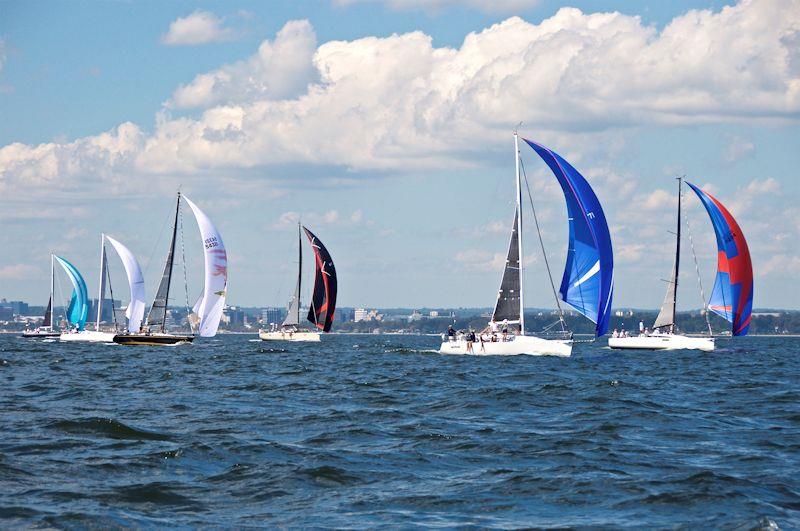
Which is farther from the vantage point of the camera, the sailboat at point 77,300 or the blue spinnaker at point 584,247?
the sailboat at point 77,300

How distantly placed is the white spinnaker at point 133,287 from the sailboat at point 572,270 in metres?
31.9

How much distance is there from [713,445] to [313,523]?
30.9ft

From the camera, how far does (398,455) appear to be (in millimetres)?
18703

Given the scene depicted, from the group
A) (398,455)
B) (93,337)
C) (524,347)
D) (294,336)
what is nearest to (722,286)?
(524,347)

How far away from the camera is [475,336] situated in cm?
5238

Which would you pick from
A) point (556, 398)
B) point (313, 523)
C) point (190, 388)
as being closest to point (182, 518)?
point (313, 523)

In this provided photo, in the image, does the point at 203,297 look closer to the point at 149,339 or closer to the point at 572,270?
the point at 149,339

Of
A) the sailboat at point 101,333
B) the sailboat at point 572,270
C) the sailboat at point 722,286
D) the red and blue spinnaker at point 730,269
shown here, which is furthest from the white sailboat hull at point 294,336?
the sailboat at point 572,270

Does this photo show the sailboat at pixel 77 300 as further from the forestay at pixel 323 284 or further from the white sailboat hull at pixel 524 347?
the white sailboat hull at pixel 524 347

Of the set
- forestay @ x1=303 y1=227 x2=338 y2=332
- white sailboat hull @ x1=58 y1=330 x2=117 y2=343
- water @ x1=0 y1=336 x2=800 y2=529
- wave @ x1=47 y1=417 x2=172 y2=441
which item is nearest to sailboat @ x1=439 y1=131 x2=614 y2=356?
water @ x1=0 y1=336 x2=800 y2=529

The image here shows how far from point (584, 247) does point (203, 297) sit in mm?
27118

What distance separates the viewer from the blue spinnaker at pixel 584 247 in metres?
51.3

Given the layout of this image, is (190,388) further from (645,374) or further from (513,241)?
(513,241)

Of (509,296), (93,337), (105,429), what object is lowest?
(105,429)
